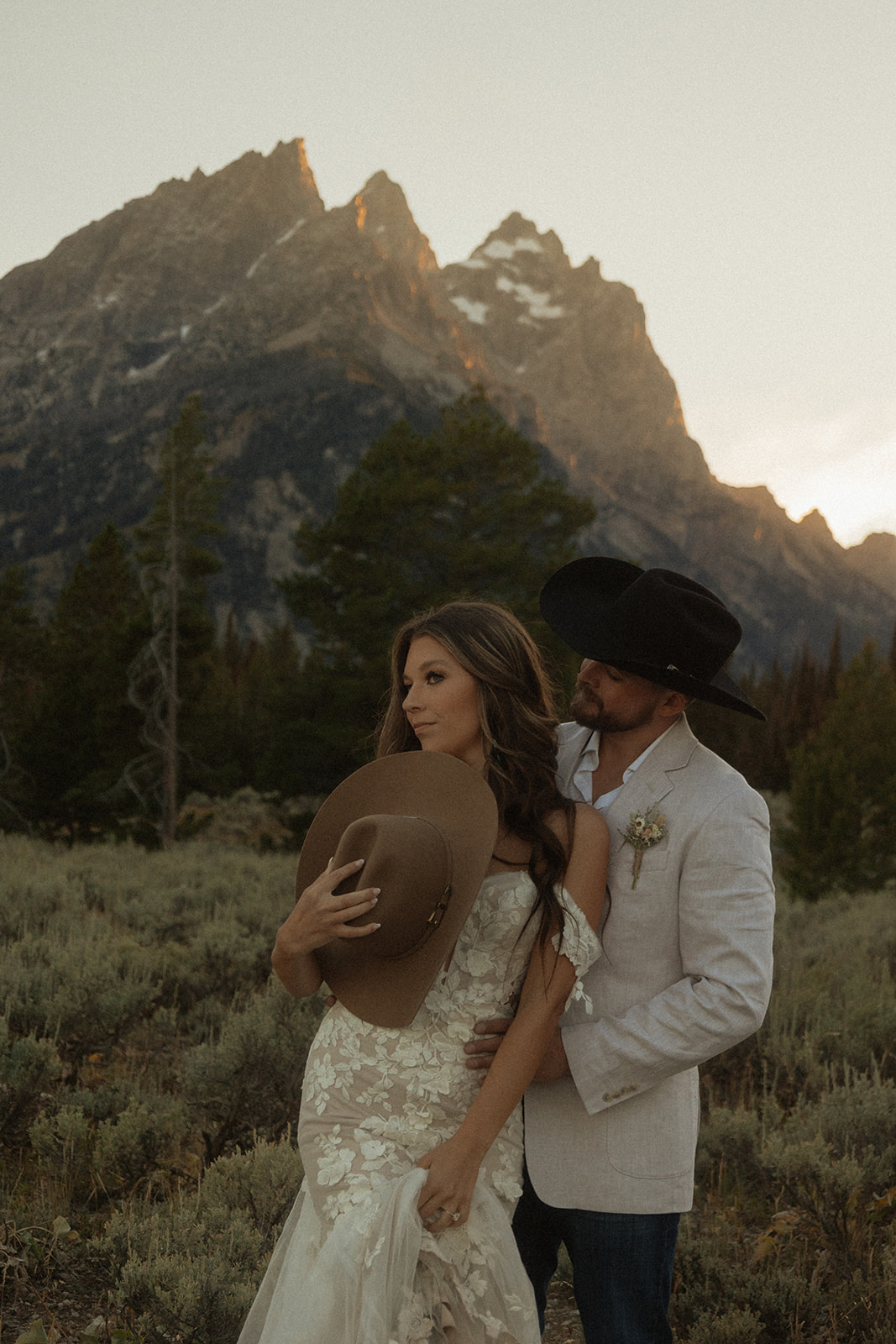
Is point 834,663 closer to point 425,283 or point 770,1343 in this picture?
point 770,1343

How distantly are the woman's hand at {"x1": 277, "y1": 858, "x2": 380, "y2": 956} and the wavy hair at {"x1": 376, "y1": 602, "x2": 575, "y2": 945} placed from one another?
403 millimetres

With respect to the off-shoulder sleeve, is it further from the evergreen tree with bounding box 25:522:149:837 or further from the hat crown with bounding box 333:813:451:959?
the evergreen tree with bounding box 25:522:149:837

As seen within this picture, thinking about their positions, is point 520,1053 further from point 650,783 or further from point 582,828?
point 650,783

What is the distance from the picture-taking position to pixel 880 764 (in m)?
17.8

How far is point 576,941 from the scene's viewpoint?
203 centimetres

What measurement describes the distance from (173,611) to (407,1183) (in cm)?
1700

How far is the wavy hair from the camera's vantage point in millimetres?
2135

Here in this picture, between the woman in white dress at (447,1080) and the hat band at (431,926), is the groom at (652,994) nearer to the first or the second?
the woman in white dress at (447,1080)

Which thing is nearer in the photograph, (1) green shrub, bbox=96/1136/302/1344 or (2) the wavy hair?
(2) the wavy hair

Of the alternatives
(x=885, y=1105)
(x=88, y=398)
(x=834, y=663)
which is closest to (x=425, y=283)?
(x=88, y=398)

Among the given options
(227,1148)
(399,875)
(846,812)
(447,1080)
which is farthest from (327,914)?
(846,812)

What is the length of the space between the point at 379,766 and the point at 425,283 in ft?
636

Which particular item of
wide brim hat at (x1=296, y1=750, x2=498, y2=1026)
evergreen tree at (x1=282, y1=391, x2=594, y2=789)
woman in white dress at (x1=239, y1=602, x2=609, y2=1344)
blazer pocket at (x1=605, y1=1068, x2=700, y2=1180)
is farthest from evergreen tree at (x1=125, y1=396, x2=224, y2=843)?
blazer pocket at (x1=605, y1=1068, x2=700, y2=1180)

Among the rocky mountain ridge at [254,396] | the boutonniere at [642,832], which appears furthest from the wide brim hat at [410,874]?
the rocky mountain ridge at [254,396]
